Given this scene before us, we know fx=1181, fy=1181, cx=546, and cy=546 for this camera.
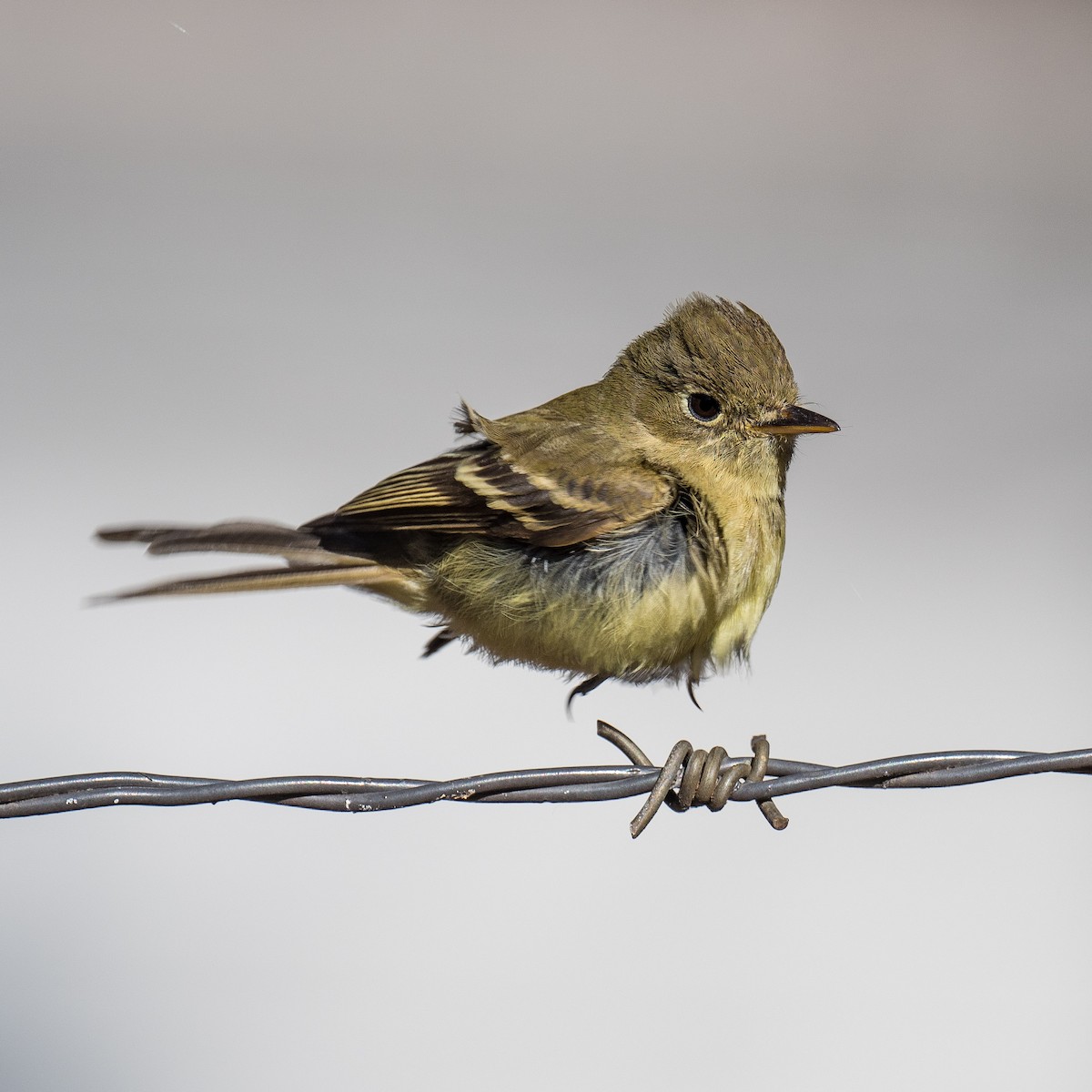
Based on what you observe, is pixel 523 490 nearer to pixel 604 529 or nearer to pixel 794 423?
pixel 604 529

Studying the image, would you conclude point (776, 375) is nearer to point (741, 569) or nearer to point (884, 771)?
point (741, 569)

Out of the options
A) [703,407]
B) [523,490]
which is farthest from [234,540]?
[703,407]

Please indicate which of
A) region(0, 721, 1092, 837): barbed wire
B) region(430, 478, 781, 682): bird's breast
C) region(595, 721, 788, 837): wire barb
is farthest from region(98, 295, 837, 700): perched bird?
region(0, 721, 1092, 837): barbed wire

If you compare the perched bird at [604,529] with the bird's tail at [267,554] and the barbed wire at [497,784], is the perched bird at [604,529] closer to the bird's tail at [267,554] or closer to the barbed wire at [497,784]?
the bird's tail at [267,554]

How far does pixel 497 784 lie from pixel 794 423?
1.51 metres

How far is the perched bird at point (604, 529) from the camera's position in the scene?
9.53ft

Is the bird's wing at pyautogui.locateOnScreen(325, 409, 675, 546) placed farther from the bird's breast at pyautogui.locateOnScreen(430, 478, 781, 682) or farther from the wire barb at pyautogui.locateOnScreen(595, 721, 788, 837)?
the wire barb at pyautogui.locateOnScreen(595, 721, 788, 837)

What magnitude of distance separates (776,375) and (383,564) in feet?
3.94

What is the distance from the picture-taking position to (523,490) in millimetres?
3105

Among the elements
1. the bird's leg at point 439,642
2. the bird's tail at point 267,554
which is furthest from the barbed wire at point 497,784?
the bird's leg at point 439,642

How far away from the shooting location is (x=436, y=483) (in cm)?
323

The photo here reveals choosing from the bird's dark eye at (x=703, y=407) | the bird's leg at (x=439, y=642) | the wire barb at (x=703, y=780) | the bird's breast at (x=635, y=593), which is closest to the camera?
the wire barb at (x=703, y=780)

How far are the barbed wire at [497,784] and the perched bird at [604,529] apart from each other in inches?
34.8

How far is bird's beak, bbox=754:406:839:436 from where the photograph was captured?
2.99 metres
